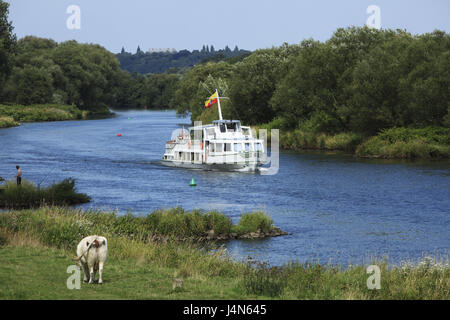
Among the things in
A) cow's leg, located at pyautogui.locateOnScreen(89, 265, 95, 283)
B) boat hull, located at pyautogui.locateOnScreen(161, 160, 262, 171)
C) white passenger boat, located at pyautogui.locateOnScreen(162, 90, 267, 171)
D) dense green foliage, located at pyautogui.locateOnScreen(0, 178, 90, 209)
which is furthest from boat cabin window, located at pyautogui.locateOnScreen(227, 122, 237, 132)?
cow's leg, located at pyautogui.locateOnScreen(89, 265, 95, 283)

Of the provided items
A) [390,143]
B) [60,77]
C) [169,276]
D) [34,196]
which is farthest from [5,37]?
[60,77]

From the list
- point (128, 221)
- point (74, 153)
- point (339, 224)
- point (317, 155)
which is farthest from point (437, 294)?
point (74, 153)

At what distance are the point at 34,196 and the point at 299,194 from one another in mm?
19221

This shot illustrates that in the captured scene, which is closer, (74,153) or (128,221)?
(128,221)

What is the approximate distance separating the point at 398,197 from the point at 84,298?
3469 cm

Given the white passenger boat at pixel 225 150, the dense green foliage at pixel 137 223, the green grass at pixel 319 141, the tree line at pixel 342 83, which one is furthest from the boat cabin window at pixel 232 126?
the dense green foliage at pixel 137 223

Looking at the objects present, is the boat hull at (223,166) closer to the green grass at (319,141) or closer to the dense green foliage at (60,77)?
the green grass at (319,141)

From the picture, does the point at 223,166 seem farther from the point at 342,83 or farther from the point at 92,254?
the point at 92,254

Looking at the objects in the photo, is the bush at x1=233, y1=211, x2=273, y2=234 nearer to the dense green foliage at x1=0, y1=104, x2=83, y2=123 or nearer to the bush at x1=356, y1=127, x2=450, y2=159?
the bush at x1=356, y1=127, x2=450, y2=159

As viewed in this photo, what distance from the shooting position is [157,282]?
618 inches

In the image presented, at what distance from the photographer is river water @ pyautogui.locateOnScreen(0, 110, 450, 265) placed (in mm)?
30516

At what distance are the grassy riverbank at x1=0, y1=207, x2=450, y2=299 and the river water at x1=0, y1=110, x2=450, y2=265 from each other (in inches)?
160

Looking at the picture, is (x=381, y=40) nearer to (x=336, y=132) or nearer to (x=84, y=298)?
(x=336, y=132)

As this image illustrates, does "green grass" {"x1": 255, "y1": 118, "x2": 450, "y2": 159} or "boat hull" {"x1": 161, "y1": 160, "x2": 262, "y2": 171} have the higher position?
"green grass" {"x1": 255, "y1": 118, "x2": 450, "y2": 159}
